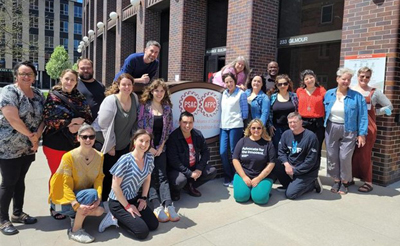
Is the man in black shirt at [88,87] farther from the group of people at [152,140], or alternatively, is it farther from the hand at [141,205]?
the hand at [141,205]

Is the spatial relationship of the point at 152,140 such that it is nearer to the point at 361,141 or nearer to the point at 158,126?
the point at 158,126

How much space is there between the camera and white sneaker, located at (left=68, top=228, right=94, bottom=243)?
9.49ft

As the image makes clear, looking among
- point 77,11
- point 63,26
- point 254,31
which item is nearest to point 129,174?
point 254,31

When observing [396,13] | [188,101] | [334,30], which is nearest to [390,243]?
[188,101]

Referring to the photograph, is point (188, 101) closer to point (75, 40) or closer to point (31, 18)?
point (31, 18)

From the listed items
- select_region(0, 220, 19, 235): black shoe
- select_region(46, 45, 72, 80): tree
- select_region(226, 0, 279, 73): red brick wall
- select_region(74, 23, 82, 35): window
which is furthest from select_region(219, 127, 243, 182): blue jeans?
select_region(74, 23, 82, 35): window

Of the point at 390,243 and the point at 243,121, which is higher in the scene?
the point at 243,121

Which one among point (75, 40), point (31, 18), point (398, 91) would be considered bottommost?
point (398, 91)

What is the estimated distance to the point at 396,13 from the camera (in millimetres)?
4551

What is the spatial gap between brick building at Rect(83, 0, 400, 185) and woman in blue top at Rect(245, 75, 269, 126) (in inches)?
37.5

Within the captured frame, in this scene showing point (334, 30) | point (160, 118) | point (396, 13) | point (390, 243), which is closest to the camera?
point (390, 243)

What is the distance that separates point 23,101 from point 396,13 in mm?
5209

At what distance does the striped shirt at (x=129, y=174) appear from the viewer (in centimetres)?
309

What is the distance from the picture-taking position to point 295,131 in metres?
4.29
